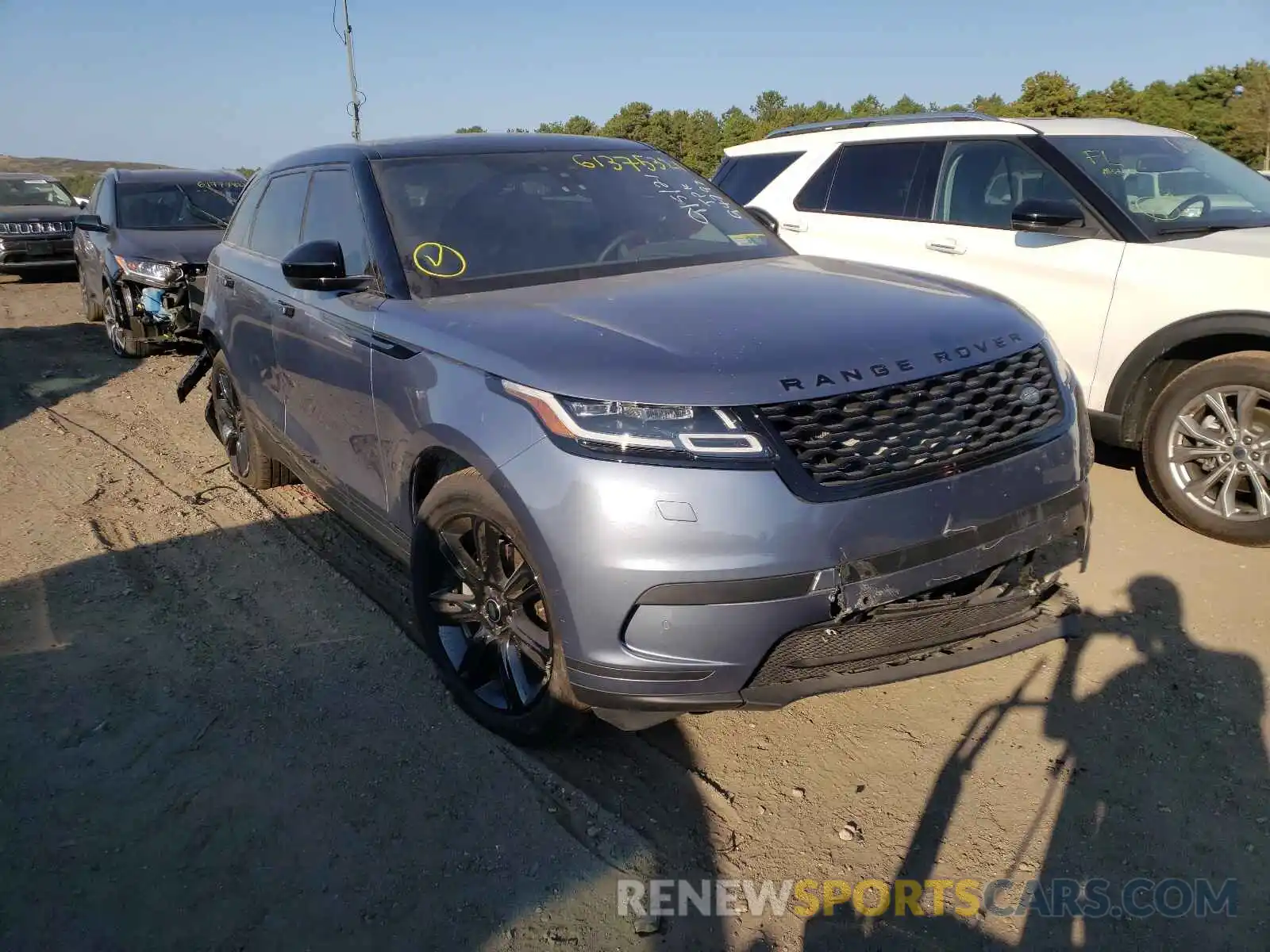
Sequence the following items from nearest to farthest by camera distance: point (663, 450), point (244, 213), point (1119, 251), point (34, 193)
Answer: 1. point (663, 450)
2. point (1119, 251)
3. point (244, 213)
4. point (34, 193)

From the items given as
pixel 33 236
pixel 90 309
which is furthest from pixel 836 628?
pixel 33 236

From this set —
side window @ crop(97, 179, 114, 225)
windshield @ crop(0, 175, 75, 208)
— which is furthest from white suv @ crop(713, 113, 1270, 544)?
windshield @ crop(0, 175, 75, 208)

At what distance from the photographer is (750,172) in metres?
7.18

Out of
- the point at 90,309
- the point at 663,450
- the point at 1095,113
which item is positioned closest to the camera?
the point at 663,450

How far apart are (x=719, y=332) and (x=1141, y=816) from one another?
5.88 ft

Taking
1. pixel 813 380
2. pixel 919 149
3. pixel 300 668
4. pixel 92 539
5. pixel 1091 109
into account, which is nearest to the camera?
pixel 813 380

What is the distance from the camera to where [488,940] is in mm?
2350

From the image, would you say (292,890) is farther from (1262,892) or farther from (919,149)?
(919,149)

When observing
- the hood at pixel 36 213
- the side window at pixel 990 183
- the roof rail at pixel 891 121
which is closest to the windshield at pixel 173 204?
the hood at pixel 36 213

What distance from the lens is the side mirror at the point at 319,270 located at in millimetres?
3512

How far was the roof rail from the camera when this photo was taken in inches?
231

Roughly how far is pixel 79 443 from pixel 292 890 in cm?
543

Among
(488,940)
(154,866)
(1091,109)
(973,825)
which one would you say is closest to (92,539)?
(154,866)

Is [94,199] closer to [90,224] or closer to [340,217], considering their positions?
[90,224]
